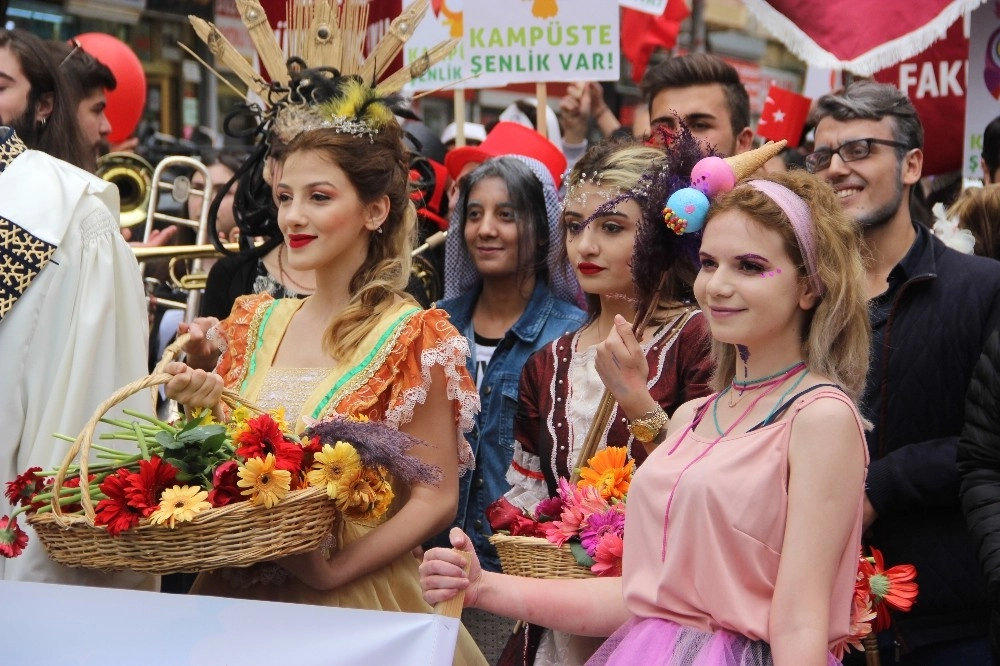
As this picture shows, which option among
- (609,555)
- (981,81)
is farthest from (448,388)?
(981,81)

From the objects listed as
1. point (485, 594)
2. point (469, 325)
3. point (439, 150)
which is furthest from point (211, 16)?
point (485, 594)

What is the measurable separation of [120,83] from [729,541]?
5886mm

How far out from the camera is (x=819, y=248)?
117 inches

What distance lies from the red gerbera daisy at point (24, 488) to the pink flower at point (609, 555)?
141 cm

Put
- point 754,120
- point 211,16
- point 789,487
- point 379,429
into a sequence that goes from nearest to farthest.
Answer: point 789,487, point 379,429, point 211,16, point 754,120

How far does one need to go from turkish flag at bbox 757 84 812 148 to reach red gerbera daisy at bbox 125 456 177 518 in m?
4.81

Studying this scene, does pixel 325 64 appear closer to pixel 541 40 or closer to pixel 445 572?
pixel 445 572

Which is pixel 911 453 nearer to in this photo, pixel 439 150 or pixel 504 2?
pixel 504 2

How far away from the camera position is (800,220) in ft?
9.75

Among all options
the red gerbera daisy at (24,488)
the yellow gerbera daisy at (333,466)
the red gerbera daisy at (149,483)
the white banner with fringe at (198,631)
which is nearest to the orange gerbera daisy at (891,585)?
the white banner with fringe at (198,631)

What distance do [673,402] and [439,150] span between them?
4119mm

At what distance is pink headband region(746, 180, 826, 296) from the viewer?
9.68 feet

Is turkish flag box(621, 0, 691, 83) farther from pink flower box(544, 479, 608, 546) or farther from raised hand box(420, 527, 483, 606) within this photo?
raised hand box(420, 527, 483, 606)

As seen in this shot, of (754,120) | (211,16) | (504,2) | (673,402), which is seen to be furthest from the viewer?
(754,120)
